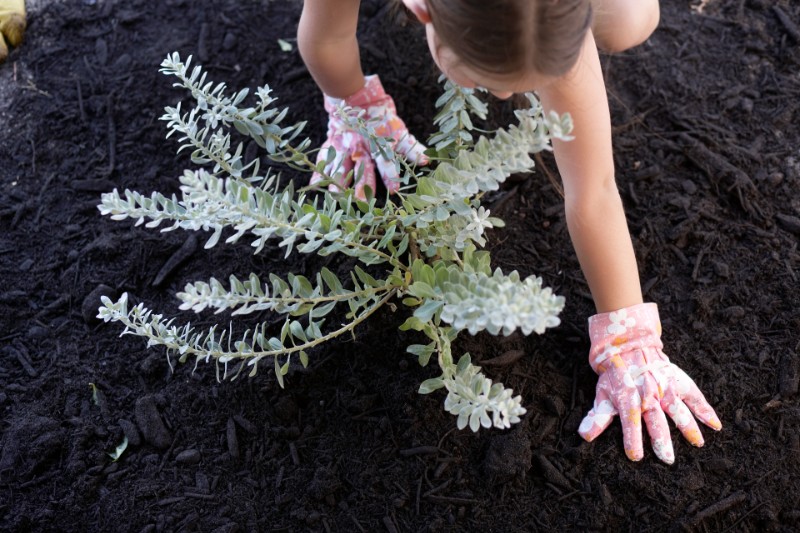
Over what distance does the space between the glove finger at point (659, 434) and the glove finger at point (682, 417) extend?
0.03m

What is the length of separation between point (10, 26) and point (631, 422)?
242cm

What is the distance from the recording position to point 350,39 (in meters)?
2.23

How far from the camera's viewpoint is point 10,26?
2.71 metres

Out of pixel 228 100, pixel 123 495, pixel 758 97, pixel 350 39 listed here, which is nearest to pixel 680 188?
pixel 758 97

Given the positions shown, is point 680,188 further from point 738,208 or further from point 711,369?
point 711,369

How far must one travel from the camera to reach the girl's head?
1.33 metres

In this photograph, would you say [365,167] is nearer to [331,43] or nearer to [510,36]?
[331,43]

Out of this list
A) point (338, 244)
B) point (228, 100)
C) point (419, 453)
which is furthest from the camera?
point (419, 453)

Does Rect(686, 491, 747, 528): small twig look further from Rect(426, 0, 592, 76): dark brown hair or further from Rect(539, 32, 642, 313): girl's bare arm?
Rect(426, 0, 592, 76): dark brown hair

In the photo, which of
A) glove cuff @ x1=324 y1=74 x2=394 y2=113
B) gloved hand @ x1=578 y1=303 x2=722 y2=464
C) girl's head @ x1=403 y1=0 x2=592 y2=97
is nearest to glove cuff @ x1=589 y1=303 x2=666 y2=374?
gloved hand @ x1=578 y1=303 x2=722 y2=464

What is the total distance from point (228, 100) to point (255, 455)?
0.86 m

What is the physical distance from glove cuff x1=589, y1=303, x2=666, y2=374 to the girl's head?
711 millimetres

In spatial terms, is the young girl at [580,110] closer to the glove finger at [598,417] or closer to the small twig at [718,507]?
the glove finger at [598,417]

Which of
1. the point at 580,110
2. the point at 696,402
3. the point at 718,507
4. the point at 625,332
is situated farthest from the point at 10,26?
the point at 718,507
